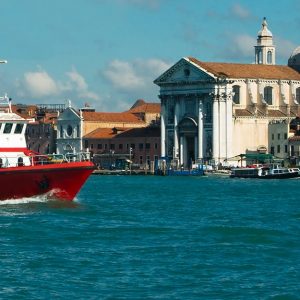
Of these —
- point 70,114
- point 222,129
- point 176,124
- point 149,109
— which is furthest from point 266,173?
point 149,109

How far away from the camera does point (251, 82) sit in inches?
6048

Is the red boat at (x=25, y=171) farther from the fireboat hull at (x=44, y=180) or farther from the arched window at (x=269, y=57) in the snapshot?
the arched window at (x=269, y=57)

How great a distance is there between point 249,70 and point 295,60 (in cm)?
1312

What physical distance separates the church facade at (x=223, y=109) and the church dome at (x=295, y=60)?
661 cm

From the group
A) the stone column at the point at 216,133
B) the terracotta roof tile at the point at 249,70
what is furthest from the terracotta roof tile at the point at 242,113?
the terracotta roof tile at the point at 249,70

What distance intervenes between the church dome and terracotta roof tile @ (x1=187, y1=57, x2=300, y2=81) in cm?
285

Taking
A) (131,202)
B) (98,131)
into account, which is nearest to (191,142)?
(98,131)

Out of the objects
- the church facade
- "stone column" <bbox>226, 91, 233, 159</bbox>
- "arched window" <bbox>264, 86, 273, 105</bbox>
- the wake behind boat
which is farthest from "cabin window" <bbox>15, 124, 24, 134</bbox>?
"arched window" <bbox>264, 86, 273, 105</bbox>

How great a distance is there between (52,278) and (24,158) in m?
23.2

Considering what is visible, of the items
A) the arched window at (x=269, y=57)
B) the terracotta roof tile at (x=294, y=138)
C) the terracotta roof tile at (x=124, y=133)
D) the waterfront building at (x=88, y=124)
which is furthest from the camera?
the arched window at (x=269, y=57)

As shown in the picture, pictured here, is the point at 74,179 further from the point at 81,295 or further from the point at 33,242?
the point at 81,295

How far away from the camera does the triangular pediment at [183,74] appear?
149 m

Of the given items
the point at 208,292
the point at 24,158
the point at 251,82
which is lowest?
the point at 208,292

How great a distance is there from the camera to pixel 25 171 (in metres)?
56.6
